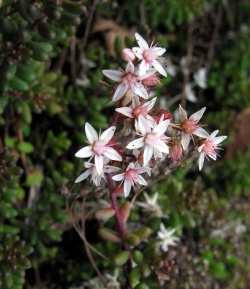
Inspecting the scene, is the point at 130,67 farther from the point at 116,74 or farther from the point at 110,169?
the point at 110,169

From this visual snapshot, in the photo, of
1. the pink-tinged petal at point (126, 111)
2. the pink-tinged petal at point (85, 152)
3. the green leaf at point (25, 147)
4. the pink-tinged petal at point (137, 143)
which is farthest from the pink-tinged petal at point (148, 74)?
the green leaf at point (25, 147)

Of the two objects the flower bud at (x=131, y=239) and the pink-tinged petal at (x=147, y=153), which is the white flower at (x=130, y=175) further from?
the flower bud at (x=131, y=239)

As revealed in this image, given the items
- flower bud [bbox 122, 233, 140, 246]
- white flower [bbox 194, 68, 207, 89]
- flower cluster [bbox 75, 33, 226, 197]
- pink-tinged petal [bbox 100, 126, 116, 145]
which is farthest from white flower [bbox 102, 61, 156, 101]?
white flower [bbox 194, 68, 207, 89]

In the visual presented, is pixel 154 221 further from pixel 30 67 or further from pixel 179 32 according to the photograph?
pixel 179 32

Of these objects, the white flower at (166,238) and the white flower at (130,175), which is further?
the white flower at (166,238)

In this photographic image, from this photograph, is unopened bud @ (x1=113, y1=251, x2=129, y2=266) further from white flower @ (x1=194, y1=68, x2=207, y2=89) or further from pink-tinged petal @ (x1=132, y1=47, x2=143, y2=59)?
white flower @ (x1=194, y1=68, x2=207, y2=89)

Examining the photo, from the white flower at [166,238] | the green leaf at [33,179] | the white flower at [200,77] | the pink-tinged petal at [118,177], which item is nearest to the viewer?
the pink-tinged petal at [118,177]
